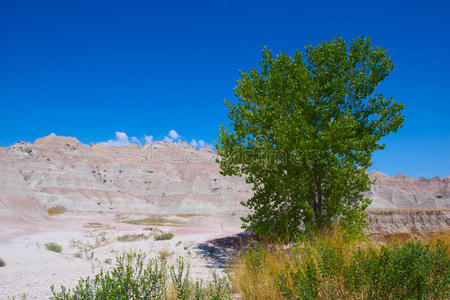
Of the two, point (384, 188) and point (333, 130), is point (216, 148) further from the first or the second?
point (384, 188)

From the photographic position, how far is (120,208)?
8912 centimetres

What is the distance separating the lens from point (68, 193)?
267ft

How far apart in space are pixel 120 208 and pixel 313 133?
88.8 m

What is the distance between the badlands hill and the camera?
85.6 meters

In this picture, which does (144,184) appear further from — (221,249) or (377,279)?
(377,279)

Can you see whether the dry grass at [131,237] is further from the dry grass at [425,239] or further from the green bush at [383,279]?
the green bush at [383,279]

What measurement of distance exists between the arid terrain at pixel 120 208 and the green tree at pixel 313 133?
13.9ft

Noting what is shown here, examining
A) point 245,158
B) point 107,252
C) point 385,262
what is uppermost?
point 245,158

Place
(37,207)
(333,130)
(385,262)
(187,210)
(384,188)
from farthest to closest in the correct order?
1. (384,188)
2. (187,210)
3. (37,207)
4. (333,130)
5. (385,262)

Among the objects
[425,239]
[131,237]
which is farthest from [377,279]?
[131,237]

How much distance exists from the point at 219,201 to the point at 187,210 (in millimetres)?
11499

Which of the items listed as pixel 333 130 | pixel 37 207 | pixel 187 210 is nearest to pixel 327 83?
pixel 333 130

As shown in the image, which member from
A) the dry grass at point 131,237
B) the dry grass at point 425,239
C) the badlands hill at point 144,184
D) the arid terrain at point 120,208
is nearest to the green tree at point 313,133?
the dry grass at point 425,239

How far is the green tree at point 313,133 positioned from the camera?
10.4m
